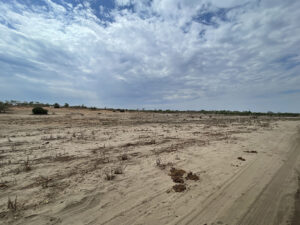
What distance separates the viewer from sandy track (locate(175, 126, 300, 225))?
2.62 metres

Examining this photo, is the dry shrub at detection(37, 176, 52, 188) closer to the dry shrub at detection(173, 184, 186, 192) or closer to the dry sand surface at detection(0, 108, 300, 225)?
the dry sand surface at detection(0, 108, 300, 225)

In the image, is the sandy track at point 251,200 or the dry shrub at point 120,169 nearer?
the sandy track at point 251,200

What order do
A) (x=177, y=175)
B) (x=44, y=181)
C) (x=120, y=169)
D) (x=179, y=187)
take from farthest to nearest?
1. (x=120, y=169)
2. (x=177, y=175)
3. (x=44, y=181)
4. (x=179, y=187)

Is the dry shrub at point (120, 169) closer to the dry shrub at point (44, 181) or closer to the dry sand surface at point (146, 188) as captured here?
the dry sand surface at point (146, 188)

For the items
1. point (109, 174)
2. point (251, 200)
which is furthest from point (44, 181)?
point (251, 200)

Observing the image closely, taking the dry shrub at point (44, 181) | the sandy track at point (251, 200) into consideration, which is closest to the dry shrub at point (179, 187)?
the sandy track at point (251, 200)

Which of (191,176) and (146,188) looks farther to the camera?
(191,176)

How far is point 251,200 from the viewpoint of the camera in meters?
3.15

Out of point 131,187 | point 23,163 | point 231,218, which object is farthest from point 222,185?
point 23,163

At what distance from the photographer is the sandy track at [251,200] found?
2.62 meters

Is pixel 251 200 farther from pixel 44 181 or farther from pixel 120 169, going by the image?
pixel 44 181

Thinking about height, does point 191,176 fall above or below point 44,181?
above

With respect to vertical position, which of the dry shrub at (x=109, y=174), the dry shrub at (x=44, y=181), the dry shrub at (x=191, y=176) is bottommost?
the dry shrub at (x=44, y=181)

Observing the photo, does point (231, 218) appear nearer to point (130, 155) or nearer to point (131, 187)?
point (131, 187)
